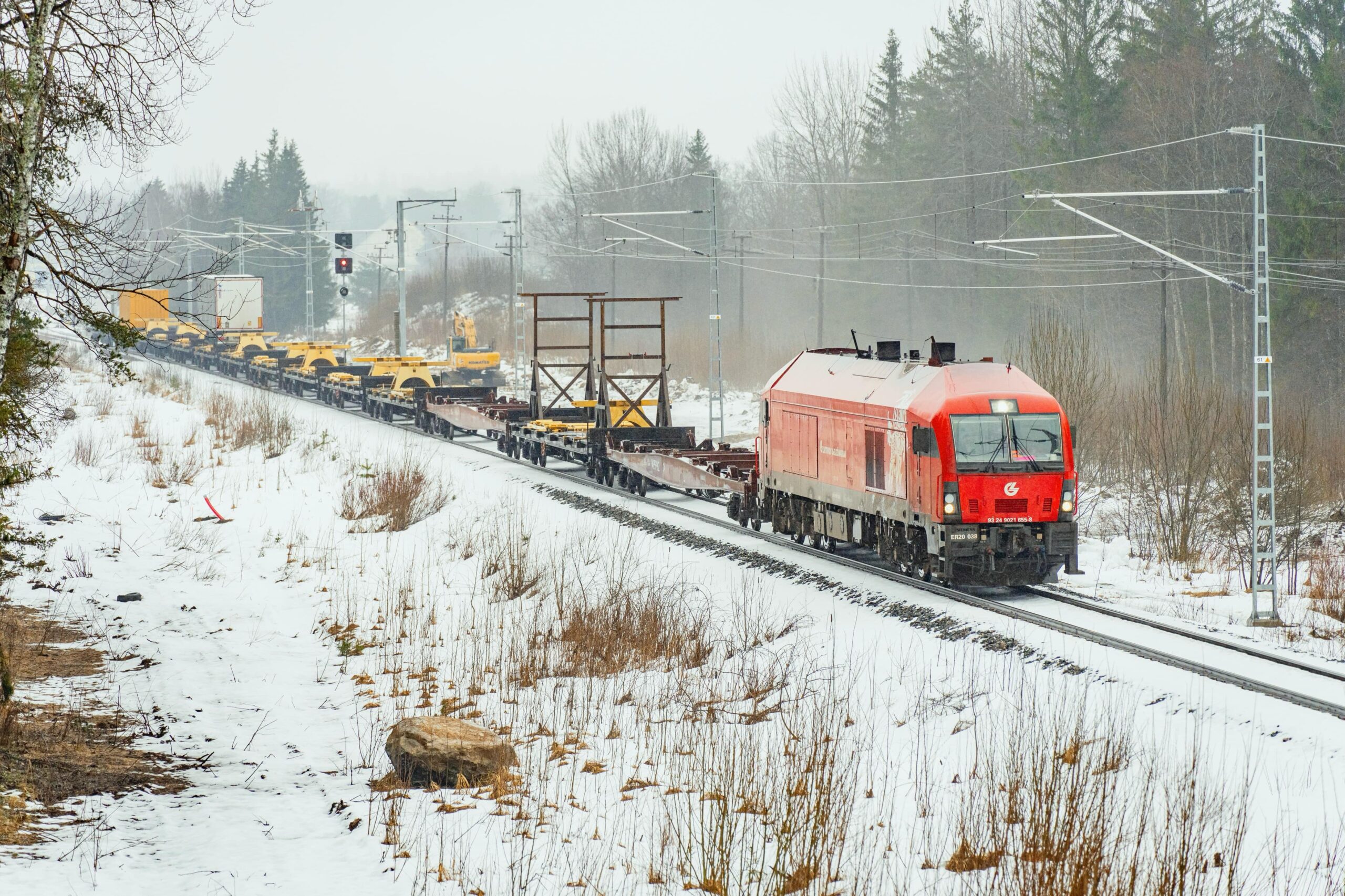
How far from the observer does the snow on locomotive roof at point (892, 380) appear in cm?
1698

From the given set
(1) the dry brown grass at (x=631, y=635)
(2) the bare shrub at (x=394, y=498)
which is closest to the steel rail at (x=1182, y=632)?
(1) the dry brown grass at (x=631, y=635)

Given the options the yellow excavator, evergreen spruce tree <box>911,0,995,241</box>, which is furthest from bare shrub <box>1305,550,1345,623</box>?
evergreen spruce tree <box>911,0,995,241</box>

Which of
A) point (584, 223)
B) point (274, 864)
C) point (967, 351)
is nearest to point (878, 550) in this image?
point (274, 864)

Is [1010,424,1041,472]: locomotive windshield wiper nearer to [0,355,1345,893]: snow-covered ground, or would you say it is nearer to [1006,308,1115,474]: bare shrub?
[0,355,1345,893]: snow-covered ground

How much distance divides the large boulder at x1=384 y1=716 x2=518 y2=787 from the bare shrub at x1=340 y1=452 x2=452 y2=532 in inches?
479

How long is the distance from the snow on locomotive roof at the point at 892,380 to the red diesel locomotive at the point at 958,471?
0.9 inches

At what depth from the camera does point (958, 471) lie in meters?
16.4

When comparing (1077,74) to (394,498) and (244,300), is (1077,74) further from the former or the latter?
(394,498)

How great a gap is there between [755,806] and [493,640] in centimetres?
656

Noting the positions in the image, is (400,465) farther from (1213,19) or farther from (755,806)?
(1213,19)

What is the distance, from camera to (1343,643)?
14492mm

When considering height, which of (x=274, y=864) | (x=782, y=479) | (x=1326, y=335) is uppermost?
(x=1326, y=335)

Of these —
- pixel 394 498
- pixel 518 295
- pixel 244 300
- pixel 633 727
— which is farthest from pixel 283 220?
pixel 633 727

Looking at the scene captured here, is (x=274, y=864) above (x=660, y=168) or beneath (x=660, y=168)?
beneath
